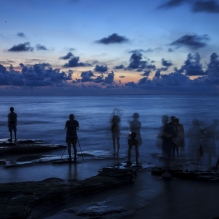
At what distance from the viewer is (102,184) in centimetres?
906

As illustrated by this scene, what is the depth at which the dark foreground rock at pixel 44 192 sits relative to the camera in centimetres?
689

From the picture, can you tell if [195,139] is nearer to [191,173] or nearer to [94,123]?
[191,173]

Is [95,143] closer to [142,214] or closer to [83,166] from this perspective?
[83,166]

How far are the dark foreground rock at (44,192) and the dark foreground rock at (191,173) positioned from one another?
1.24 metres

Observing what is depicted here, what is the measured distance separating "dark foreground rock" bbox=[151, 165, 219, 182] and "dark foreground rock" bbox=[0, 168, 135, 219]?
124 centimetres

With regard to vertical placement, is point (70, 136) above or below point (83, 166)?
above

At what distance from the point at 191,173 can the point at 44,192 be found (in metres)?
4.60

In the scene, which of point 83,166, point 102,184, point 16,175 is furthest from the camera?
point 83,166

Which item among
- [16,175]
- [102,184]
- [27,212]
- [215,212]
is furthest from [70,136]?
[215,212]

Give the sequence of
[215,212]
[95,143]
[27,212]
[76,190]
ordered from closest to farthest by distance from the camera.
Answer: [27,212]
[215,212]
[76,190]
[95,143]

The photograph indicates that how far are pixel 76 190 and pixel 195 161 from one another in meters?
5.70

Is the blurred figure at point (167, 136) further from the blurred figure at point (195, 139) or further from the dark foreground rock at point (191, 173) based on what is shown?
the blurred figure at point (195, 139)

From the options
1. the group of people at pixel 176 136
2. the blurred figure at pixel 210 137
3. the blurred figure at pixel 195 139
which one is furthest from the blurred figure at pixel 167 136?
the blurred figure at pixel 210 137

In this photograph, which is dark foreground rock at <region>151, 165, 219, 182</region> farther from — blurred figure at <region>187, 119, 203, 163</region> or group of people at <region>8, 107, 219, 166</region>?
blurred figure at <region>187, 119, 203, 163</region>
